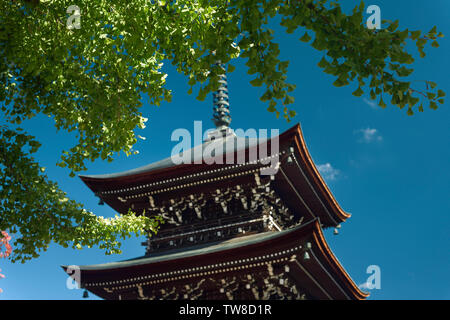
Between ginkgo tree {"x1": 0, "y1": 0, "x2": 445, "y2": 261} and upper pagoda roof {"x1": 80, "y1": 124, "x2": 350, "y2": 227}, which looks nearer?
ginkgo tree {"x1": 0, "y1": 0, "x2": 445, "y2": 261}

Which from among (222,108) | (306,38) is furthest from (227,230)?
(306,38)

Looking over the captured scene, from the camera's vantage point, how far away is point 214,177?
44.6 feet

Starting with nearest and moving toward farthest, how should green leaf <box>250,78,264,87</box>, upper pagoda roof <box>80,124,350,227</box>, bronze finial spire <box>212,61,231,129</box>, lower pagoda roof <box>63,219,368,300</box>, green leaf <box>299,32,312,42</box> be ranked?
1. green leaf <box>299,32,312,42</box>
2. green leaf <box>250,78,264,87</box>
3. lower pagoda roof <box>63,219,368,300</box>
4. upper pagoda roof <box>80,124,350,227</box>
5. bronze finial spire <box>212,61,231,129</box>

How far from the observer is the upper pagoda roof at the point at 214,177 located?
13.1 metres

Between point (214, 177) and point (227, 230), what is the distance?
5.04ft

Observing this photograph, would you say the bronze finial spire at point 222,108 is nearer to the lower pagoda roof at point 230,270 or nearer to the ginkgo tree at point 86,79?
the lower pagoda roof at point 230,270

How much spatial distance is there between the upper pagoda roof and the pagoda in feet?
0.10

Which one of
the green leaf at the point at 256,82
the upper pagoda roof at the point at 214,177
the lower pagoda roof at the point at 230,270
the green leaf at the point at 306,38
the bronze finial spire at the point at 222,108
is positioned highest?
the bronze finial spire at the point at 222,108

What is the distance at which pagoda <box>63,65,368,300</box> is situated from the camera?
1192cm

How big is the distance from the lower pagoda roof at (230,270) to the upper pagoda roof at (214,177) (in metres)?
1.79

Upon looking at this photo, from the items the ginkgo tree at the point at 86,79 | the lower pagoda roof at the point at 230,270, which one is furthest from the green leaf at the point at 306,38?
the lower pagoda roof at the point at 230,270

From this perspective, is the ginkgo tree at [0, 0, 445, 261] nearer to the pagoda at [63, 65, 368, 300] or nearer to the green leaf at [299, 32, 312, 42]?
the green leaf at [299, 32, 312, 42]

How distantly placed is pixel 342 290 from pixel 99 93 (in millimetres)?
10200

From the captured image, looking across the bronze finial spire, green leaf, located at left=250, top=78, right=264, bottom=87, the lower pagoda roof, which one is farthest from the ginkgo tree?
the bronze finial spire
